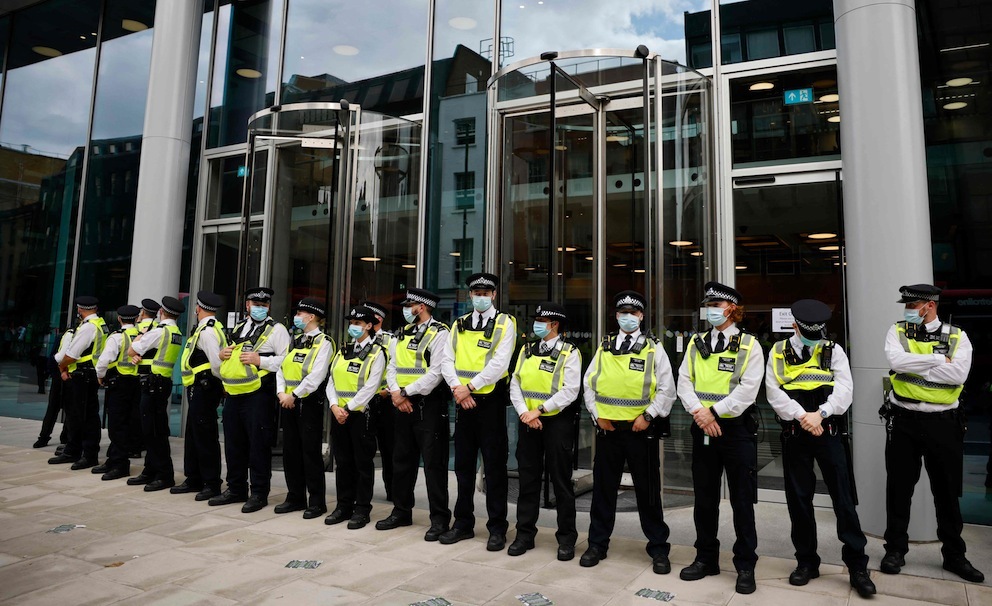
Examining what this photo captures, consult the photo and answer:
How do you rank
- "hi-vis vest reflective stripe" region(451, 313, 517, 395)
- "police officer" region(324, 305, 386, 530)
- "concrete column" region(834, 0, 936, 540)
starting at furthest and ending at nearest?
"police officer" region(324, 305, 386, 530) < "concrete column" region(834, 0, 936, 540) < "hi-vis vest reflective stripe" region(451, 313, 517, 395)

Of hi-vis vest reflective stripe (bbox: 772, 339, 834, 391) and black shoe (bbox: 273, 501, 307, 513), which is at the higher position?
hi-vis vest reflective stripe (bbox: 772, 339, 834, 391)

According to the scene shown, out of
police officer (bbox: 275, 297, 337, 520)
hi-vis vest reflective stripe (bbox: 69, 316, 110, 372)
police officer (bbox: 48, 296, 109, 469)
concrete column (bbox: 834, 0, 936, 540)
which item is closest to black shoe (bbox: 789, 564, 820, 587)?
concrete column (bbox: 834, 0, 936, 540)

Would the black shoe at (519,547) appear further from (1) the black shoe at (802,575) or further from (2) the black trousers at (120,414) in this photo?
(2) the black trousers at (120,414)

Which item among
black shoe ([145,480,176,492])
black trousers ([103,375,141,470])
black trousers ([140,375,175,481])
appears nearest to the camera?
black shoe ([145,480,176,492])

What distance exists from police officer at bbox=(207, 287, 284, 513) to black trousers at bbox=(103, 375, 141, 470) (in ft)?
5.38

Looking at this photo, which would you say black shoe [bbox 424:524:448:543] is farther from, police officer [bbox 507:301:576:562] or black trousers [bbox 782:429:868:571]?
black trousers [bbox 782:429:868:571]

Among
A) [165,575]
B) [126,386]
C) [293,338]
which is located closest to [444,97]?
[293,338]

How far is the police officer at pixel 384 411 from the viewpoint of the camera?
5461mm

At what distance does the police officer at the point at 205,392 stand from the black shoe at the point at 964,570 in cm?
568

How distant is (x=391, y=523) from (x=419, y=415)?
34.3 inches

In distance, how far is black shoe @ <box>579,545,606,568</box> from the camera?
4.34 m

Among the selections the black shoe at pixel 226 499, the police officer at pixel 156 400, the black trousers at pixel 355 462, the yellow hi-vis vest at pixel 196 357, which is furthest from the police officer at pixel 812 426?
the police officer at pixel 156 400

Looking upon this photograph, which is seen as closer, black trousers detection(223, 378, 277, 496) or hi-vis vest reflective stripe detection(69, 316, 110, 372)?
black trousers detection(223, 378, 277, 496)

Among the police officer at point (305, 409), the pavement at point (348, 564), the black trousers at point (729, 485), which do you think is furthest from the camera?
the police officer at point (305, 409)
